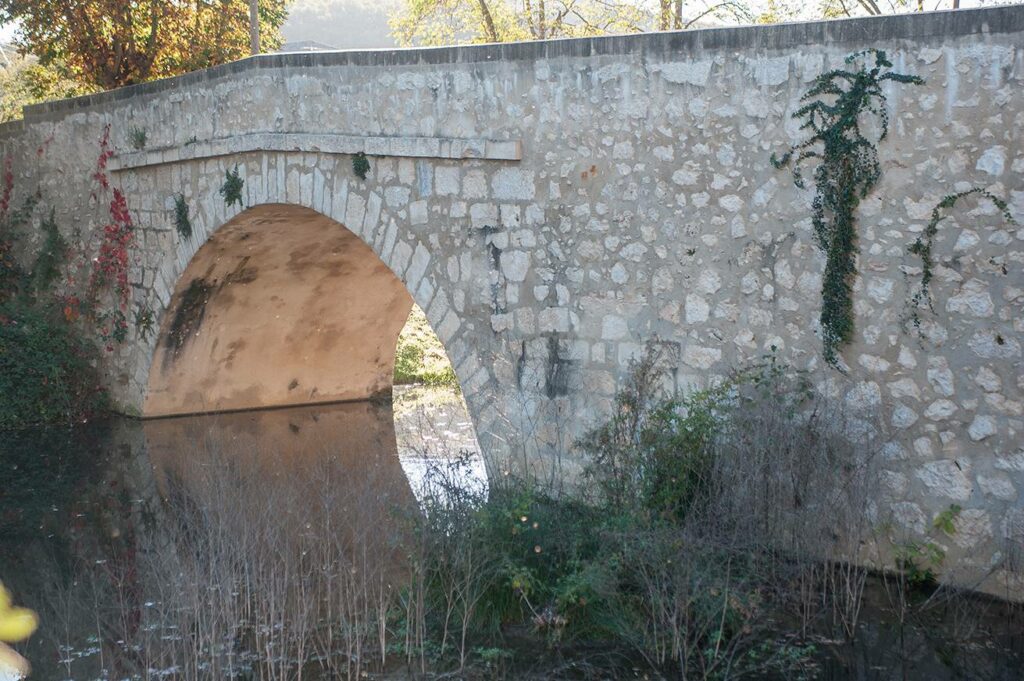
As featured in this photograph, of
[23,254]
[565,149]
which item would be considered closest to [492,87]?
[565,149]

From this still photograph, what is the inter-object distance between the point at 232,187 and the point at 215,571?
5.01m

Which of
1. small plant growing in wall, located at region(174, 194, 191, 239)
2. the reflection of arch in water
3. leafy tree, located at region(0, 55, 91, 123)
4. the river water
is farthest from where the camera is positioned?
leafy tree, located at region(0, 55, 91, 123)

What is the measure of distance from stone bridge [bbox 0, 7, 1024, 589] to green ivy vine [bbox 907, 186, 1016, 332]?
0.04 metres

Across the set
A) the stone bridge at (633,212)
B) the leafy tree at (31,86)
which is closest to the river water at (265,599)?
the stone bridge at (633,212)

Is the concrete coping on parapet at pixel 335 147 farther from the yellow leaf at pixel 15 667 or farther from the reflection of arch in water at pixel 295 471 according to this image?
the yellow leaf at pixel 15 667

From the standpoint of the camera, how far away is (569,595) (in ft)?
17.8

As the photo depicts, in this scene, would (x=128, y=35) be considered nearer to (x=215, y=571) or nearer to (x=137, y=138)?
(x=137, y=138)

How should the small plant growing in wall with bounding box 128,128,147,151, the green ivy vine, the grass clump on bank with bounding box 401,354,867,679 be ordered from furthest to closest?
the small plant growing in wall with bounding box 128,128,147,151 < the green ivy vine < the grass clump on bank with bounding box 401,354,867,679

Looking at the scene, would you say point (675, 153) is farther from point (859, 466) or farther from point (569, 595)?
point (569, 595)

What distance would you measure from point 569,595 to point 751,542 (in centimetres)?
89

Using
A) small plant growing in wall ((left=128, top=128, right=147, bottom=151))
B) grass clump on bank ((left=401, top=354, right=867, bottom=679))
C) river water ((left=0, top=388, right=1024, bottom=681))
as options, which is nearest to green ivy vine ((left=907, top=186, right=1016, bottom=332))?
grass clump on bank ((left=401, top=354, right=867, bottom=679))

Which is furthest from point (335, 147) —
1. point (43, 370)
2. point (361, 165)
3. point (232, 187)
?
point (43, 370)

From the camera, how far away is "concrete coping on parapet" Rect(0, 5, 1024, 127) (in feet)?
17.7

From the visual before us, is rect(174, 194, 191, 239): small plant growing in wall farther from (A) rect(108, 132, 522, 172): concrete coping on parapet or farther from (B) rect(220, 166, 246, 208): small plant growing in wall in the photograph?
(B) rect(220, 166, 246, 208): small plant growing in wall
